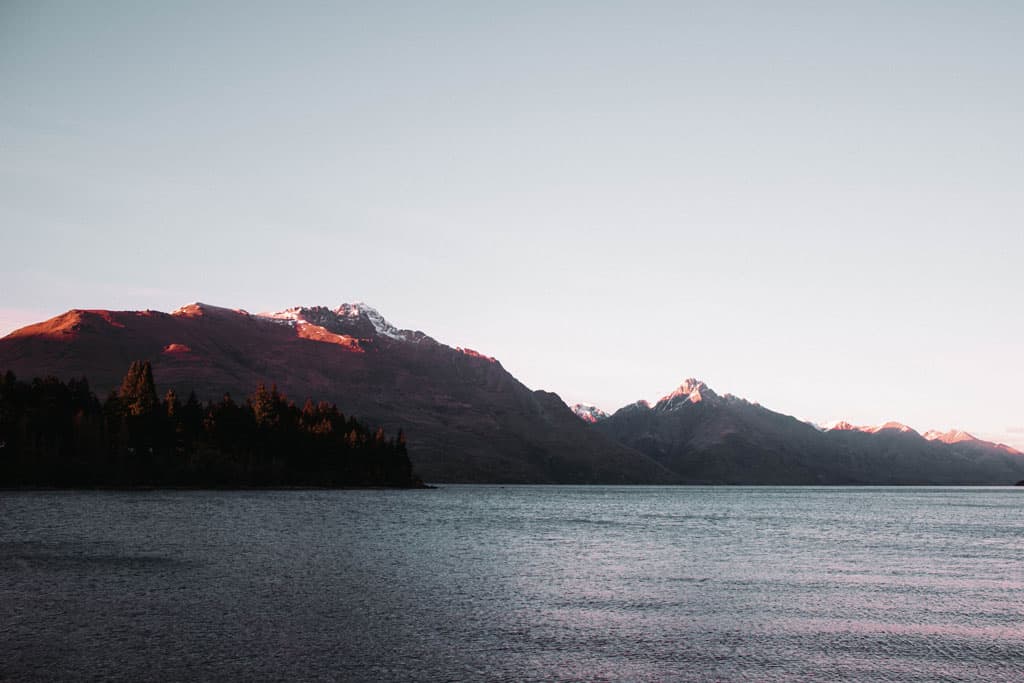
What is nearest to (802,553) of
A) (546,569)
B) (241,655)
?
(546,569)

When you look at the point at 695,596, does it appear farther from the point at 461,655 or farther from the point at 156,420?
the point at 156,420

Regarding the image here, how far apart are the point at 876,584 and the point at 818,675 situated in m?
30.2

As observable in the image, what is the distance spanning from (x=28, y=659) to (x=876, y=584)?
49.5 m

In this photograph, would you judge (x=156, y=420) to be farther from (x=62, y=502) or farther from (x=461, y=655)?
(x=461, y=655)

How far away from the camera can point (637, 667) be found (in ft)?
104

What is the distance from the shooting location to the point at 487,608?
45312 mm

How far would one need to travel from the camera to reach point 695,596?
51.3 m

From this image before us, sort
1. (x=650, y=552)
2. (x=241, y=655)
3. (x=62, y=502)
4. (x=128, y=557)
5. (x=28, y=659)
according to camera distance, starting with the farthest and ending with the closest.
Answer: (x=62, y=502), (x=650, y=552), (x=128, y=557), (x=241, y=655), (x=28, y=659)

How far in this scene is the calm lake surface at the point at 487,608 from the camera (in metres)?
31.7

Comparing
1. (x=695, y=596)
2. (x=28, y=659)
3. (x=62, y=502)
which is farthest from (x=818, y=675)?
(x=62, y=502)

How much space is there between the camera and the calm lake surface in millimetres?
31672

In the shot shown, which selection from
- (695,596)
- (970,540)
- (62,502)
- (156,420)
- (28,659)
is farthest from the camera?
(156,420)

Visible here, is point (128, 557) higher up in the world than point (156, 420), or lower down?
lower down

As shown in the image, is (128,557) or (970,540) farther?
(970,540)
